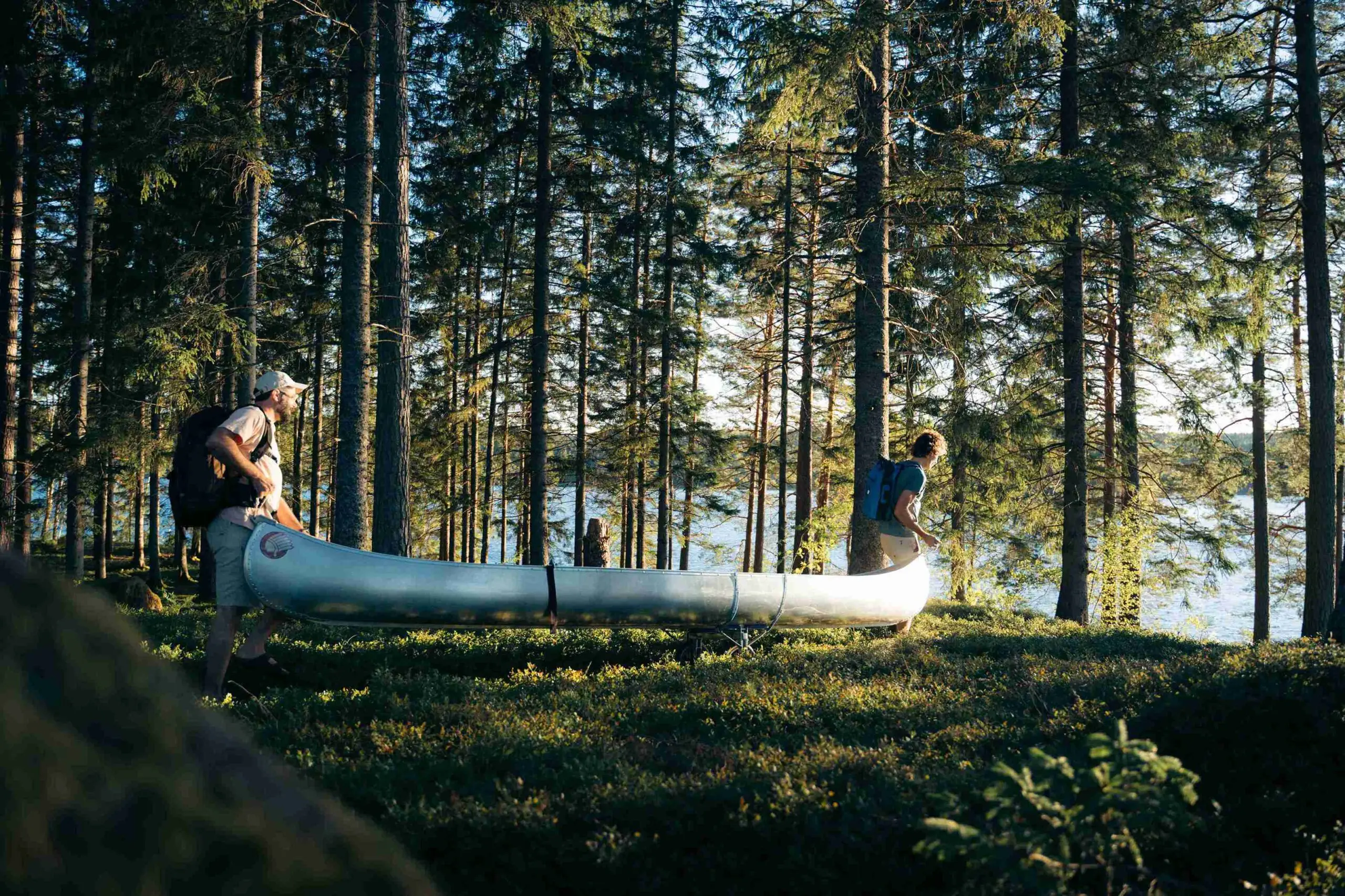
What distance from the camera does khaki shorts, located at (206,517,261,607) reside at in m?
6.02

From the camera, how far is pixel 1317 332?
493 inches

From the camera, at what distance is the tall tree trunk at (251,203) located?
35.4 feet

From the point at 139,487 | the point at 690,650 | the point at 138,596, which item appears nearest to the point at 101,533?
the point at 139,487

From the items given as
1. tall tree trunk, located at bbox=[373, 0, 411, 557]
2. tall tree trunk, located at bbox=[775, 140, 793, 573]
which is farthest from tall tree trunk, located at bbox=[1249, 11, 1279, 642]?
tall tree trunk, located at bbox=[373, 0, 411, 557]

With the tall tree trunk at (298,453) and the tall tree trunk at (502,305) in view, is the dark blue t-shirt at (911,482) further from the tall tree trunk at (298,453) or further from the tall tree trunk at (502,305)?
the tall tree trunk at (298,453)

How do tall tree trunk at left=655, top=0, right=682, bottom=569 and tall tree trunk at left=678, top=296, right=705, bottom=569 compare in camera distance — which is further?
tall tree trunk at left=678, top=296, right=705, bottom=569

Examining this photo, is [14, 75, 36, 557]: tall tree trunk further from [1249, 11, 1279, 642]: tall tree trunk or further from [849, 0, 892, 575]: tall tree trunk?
[1249, 11, 1279, 642]: tall tree trunk

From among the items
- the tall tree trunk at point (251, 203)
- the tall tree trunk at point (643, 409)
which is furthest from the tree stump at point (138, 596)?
the tall tree trunk at point (643, 409)

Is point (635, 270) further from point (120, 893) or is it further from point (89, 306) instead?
point (120, 893)

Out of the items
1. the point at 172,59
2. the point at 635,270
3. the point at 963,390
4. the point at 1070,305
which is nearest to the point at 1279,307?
the point at 1070,305

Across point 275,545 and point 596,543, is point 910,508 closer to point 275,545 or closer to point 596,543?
point 275,545

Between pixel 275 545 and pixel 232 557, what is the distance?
31 centimetres

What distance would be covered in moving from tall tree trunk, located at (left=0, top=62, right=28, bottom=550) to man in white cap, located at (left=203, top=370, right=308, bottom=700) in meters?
10.1

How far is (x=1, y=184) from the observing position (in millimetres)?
15688
